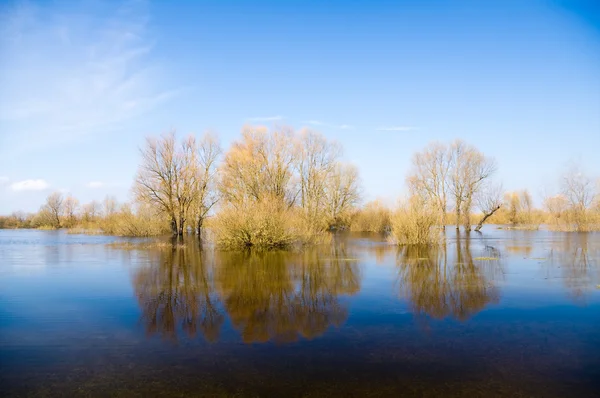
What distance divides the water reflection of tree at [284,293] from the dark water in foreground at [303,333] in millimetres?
48

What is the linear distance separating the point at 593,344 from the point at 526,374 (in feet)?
6.03

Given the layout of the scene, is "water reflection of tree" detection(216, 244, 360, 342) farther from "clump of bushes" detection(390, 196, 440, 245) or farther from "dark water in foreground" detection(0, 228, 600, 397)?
"clump of bushes" detection(390, 196, 440, 245)

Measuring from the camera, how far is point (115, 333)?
22.2ft

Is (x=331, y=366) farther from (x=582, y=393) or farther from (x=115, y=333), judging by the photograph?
(x=115, y=333)

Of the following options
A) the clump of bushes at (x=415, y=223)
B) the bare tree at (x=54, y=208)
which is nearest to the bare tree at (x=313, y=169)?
the clump of bushes at (x=415, y=223)

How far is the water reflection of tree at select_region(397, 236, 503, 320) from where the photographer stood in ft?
27.1

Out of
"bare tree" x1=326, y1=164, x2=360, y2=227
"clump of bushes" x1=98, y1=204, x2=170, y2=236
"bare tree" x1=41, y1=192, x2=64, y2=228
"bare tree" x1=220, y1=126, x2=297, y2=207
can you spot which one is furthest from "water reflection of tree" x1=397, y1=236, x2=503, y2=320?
"bare tree" x1=41, y1=192, x2=64, y2=228

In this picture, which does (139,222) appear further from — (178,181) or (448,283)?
(448,283)

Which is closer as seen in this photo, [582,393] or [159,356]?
[582,393]

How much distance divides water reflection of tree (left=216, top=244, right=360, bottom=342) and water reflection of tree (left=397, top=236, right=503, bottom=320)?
4.95 ft

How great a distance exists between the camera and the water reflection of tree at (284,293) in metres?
6.98

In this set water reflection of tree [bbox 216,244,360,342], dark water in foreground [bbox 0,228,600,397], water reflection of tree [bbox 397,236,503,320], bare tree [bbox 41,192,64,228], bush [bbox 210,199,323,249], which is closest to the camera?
dark water in foreground [bbox 0,228,600,397]

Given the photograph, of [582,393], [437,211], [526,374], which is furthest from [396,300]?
[437,211]

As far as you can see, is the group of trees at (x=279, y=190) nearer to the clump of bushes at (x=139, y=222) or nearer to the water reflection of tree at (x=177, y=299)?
the water reflection of tree at (x=177, y=299)
